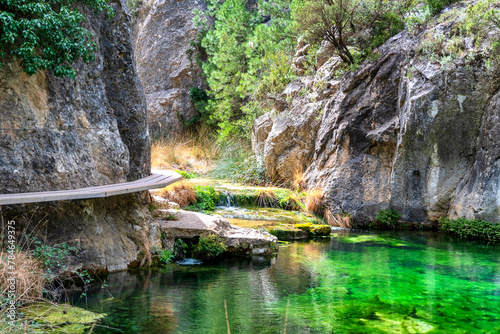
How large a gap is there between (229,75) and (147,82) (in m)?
5.74

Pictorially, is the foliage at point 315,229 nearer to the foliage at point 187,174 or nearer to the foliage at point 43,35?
the foliage at point 43,35

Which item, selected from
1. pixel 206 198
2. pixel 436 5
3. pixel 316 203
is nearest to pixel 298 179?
pixel 316 203

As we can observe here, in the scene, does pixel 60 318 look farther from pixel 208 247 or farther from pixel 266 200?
pixel 266 200

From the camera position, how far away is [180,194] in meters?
10.1

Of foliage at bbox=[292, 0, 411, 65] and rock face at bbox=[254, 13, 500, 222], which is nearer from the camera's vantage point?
rock face at bbox=[254, 13, 500, 222]

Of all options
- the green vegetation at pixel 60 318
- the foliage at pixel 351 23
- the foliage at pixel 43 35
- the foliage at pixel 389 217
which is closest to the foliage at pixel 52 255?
the green vegetation at pixel 60 318

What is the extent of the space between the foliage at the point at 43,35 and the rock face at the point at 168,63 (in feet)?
46.3

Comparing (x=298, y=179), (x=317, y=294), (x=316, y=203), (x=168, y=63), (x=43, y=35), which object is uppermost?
(x=168, y=63)

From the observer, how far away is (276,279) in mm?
5867

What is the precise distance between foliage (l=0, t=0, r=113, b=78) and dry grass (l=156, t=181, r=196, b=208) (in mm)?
4864

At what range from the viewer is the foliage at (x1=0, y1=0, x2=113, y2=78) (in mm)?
4656

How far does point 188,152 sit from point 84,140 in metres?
11.0

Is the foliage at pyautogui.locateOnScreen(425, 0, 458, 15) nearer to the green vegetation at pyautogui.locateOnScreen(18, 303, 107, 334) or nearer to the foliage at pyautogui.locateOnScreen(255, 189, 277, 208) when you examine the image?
the foliage at pyautogui.locateOnScreen(255, 189, 277, 208)

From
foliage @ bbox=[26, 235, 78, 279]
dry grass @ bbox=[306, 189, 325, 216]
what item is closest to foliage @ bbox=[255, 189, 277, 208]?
dry grass @ bbox=[306, 189, 325, 216]
